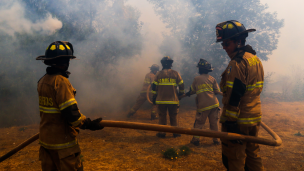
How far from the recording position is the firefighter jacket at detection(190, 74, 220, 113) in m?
4.75

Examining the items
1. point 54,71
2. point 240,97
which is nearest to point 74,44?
point 54,71

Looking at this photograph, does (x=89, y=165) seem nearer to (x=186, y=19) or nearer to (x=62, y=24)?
(x=62, y=24)

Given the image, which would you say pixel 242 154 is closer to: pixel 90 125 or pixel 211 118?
pixel 90 125

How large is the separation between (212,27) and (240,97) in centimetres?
917

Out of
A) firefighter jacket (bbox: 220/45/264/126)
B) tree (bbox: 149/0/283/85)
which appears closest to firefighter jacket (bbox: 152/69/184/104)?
firefighter jacket (bbox: 220/45/264/126)

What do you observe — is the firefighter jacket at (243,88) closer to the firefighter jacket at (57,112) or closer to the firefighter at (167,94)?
the firefighter jacket at (57,112)

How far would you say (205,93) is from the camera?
15.8 ft

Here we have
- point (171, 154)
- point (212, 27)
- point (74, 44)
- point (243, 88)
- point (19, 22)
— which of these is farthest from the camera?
point (212, 27)

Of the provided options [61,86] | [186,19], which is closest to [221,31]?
[61,86]

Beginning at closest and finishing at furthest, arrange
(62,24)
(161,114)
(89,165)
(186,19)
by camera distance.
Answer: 1. (89,165)
2. (161,114)
3. (62,24)
4. (186,19)

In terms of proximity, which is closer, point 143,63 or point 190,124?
point 190,124

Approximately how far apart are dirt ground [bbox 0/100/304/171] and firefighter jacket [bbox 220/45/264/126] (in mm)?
1650

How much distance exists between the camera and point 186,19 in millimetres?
10781

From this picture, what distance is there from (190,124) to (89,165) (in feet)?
14.8
